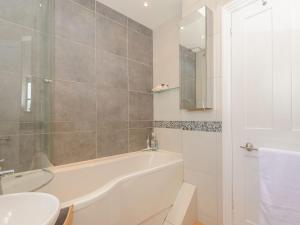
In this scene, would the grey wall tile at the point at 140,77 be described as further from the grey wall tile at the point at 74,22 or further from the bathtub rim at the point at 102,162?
the bathtub rim at the point at 102,162

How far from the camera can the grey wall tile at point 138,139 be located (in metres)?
2.37

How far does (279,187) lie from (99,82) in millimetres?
1924

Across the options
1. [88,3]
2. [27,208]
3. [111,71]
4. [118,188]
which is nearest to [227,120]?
[118,188]

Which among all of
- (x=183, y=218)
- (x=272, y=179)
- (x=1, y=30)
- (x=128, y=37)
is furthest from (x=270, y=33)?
(x=1, y=30)

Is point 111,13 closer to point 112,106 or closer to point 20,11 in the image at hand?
point 20,11

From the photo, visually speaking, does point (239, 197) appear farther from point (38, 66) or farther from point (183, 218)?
point (38, 66)

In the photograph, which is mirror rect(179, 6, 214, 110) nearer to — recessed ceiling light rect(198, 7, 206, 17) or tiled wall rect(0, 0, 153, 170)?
recessed ceiling light rect(198, 7, 206, 17)

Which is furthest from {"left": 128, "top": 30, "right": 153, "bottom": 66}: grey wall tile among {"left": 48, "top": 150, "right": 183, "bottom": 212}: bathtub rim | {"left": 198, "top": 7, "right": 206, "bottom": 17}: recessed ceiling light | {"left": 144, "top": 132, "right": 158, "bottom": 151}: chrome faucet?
{"left": 48, "top": 150, "right": 183, "bottom": 212}: bathtub rim

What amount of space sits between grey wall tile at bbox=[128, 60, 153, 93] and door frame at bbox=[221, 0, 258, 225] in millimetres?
1187

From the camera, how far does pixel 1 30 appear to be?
4.31ft

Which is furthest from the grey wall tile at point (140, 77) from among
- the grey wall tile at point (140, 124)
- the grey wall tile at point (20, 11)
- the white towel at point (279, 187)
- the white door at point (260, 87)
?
the white towel at point (279, 187)

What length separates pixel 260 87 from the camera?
1.43m

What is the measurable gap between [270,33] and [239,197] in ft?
4.57

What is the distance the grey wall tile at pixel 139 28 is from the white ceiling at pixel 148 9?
5 centimetres
